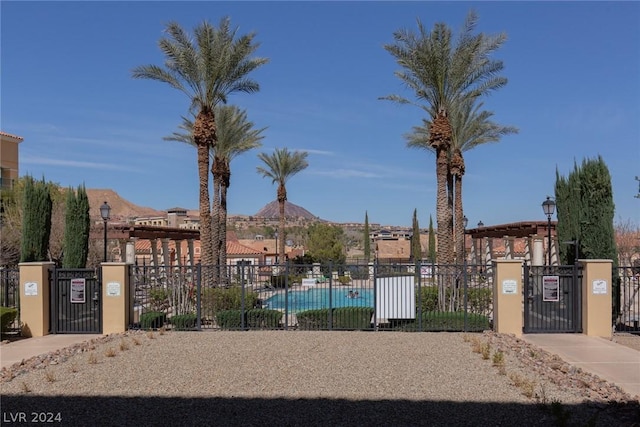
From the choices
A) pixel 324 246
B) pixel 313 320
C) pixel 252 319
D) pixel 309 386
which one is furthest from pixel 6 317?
pixel 324 246

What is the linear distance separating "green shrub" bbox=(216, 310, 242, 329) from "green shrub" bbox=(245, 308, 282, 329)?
0.22m

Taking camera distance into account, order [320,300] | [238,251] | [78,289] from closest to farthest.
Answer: [78,289] < [320,300] < [238,251]

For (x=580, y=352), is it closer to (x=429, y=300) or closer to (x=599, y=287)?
(x=599, y=287)

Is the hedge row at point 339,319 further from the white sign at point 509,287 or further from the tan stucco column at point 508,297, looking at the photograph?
the white sign at point 509,287

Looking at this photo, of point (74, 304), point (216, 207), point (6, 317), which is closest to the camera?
point (6, 317)

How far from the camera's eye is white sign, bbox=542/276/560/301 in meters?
15.4

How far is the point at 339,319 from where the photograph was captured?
16672 mm

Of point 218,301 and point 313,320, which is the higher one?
point 218,301

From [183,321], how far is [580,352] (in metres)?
9.92

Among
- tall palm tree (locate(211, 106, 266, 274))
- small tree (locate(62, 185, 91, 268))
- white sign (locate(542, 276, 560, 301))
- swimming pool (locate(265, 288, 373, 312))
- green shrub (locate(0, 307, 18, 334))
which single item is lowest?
swimming pool (locate(265, 288, 373, 312))

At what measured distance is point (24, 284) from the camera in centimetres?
1570

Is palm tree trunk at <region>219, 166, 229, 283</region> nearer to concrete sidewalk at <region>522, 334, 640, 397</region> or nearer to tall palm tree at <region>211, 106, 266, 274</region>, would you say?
tall palm tree at <region>211, 106, 266, 274</region>

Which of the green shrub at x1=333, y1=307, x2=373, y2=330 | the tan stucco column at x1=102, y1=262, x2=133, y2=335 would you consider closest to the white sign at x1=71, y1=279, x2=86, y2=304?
the tan stucco column at x1=102, y1=262, x2=133, y2=335

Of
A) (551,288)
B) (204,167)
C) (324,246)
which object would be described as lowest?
(551,288)
